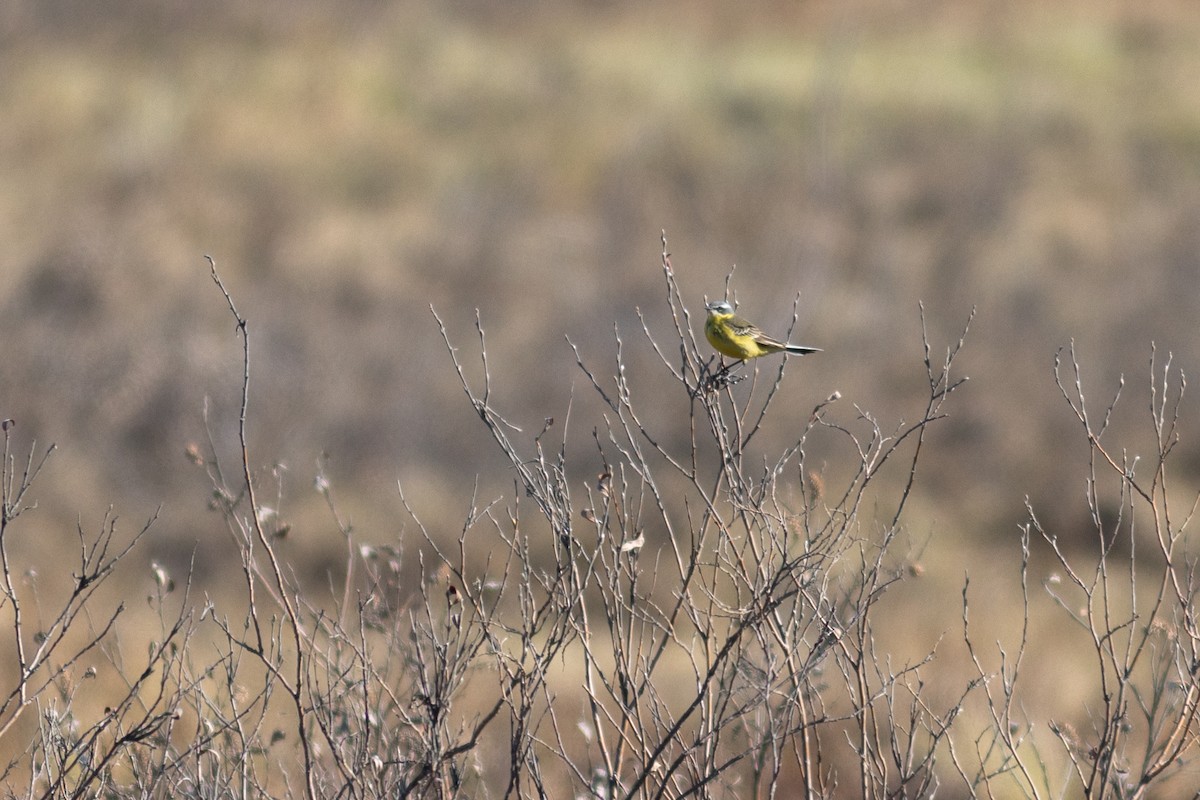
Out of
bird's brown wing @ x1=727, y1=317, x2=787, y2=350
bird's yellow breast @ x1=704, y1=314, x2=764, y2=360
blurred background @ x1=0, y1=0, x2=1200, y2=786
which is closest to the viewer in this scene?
bird's yellow breast @ x1=704, y1=314, x2=764, y2=360

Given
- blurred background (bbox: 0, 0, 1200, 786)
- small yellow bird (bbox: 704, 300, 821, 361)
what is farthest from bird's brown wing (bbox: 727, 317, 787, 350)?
blurred background (bbox: 0, 0, 1200, 786)

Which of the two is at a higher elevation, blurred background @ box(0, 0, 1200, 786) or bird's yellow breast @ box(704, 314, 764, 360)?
bird's yellow breast @ box(704, 314, 764, 360)

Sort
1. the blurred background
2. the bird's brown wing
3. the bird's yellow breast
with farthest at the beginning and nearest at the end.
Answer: the blurred background, the bird's brown wing, the bird's yellow breast

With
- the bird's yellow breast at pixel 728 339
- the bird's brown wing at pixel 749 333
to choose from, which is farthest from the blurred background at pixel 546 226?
the bird's yellow breast at pixel 728 339

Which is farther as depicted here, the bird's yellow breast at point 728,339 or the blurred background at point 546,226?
the blurred background at point 546,226

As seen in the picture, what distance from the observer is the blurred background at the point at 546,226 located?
1995 centimetres

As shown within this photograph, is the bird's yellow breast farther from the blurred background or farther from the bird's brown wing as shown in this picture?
the blurred background

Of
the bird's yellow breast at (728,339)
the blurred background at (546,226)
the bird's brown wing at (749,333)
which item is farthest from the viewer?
the blurred background at (546,226)

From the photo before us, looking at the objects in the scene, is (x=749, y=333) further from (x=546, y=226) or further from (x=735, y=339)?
(x=546, y=226)

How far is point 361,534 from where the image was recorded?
57.2ft

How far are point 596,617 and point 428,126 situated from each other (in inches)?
798

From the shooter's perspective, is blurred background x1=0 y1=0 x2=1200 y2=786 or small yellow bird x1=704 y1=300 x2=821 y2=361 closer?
small yellow bird x1=704 y1=300 x2=821 y2=361

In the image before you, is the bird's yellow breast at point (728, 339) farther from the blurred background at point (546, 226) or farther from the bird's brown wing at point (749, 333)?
the blurred background at point (546, 226)

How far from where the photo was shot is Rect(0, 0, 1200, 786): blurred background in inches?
786
